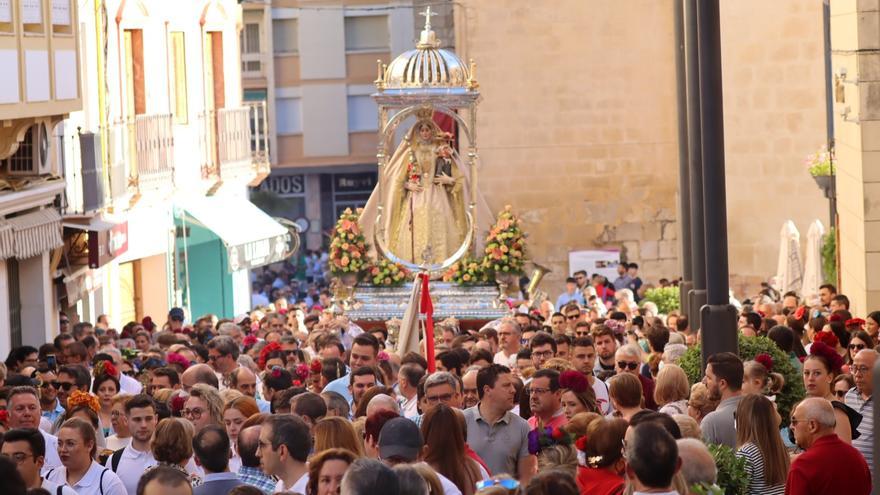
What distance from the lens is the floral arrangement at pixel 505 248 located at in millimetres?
24812

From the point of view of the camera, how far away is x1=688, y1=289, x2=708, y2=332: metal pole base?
1652 centimetres

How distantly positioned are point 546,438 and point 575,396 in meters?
0.58

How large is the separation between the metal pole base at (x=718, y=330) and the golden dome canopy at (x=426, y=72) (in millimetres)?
12347

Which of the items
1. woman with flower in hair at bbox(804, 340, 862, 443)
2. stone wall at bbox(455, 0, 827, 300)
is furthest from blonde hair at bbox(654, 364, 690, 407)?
stone wall at bbox(455, 0, 827, 300)

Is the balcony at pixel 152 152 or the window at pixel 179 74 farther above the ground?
the window at pixel 179 74

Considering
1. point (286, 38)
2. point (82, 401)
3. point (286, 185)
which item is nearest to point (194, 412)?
point (82, 401)

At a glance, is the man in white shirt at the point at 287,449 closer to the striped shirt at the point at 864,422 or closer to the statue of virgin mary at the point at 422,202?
the striped shirt at the point at 864,422

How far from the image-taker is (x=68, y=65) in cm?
2411

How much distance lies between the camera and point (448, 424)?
32.7ft

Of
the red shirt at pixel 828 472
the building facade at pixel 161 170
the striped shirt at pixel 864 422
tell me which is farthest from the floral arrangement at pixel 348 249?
the red shirt at pixel 828 472

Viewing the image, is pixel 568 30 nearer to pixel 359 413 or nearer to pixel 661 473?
pixel 359 413

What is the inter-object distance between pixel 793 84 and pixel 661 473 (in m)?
27.9

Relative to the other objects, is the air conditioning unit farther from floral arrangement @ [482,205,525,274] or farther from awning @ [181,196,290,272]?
awning @ [181,196,290,272]

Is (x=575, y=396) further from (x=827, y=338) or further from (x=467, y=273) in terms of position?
(x=467, y=273)
